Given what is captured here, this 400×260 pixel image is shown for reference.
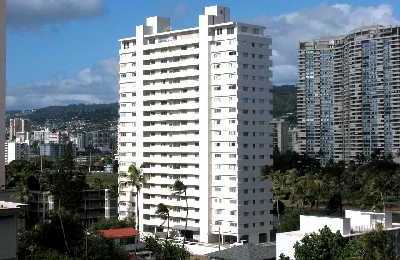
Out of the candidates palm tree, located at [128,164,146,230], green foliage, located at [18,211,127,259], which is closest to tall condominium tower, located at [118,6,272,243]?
palm tree, located at [128,164,146,230]

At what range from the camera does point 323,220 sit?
38125mm

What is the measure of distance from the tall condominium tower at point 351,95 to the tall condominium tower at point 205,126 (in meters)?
66.3

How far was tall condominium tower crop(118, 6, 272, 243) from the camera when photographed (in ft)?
225

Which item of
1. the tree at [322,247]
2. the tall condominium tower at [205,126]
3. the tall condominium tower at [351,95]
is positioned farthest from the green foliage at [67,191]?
the tall condominium tower at [351,95]

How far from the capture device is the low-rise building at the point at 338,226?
37344mm

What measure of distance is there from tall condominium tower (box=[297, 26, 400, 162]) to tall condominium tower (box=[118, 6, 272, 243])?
6632 cm

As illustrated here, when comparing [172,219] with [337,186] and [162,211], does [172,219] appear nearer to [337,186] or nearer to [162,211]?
[162,211]

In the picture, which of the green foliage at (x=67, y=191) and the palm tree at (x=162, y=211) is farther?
the green foliage at (x=67, y=191)

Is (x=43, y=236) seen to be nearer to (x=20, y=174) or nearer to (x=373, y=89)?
(x=20, y=174)

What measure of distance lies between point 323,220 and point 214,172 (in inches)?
1287

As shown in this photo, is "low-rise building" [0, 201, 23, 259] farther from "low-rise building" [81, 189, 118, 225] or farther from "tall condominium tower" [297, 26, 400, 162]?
"tall condominium tower" [297, 26, 400, 162]

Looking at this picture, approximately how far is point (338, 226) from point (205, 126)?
35031mm

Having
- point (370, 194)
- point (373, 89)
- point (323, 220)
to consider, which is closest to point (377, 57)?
point (373, 89)

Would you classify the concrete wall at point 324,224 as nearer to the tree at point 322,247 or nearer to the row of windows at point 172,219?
the tree at point 322,247
